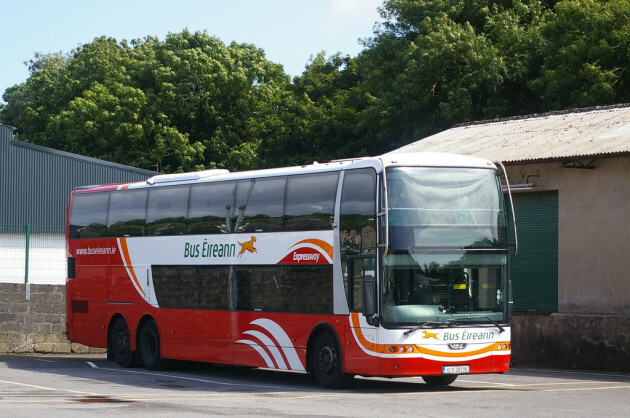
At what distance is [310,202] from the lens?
59.7ft

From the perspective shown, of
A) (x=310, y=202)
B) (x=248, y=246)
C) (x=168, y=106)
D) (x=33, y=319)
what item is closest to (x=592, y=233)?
(x=310, y=202)

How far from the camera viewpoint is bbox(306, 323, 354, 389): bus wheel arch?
17.3 meters

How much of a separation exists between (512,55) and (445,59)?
2.73 metres

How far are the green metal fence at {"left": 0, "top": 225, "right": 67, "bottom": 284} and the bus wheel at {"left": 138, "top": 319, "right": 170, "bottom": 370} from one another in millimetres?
6985

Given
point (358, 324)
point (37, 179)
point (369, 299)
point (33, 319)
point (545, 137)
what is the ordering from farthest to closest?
point (37, 179), point (33, 319), point (545, 137), point (358, 324), point (369, 299)

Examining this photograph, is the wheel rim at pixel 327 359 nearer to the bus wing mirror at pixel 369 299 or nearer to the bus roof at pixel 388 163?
the bus wing mirror at pixel 369 299

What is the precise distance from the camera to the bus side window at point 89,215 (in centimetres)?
2400

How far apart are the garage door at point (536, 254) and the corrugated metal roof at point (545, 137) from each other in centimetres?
117

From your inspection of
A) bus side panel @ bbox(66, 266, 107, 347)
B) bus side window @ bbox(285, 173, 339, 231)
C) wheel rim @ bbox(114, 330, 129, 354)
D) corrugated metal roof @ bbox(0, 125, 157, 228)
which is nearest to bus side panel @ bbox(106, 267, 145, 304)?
bus side panel @ bbox(66, 266, 107, 347)

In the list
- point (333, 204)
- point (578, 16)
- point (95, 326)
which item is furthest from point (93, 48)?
point (333, 204)

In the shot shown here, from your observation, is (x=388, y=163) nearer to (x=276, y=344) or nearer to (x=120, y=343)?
(x=276, y=344)

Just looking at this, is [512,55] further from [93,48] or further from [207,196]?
[93,48]

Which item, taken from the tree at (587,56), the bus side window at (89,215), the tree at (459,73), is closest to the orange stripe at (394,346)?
the bus side window at (89,215)

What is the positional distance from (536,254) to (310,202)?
27.6ft
